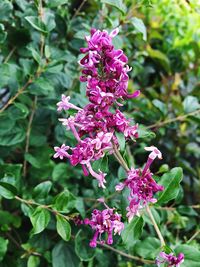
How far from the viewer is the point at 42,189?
1.21m

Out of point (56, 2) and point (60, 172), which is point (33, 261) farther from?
point (56, 2)

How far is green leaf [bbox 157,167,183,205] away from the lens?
1082mm

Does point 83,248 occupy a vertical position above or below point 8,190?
below

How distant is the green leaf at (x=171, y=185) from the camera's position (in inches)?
42.6

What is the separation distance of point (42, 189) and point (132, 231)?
288 mm

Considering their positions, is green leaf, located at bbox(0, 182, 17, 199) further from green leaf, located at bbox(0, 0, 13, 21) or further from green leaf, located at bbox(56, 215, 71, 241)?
green leaf, located at bbox(0, 0, 13, 21)

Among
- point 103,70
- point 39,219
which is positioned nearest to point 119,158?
point 103,70

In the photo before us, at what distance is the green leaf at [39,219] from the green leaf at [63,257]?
0.19m

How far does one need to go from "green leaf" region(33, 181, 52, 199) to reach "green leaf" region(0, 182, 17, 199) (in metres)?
0.08

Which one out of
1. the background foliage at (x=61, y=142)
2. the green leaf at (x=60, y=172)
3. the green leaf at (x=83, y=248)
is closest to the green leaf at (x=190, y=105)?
the background foliage at (x=61, y=142)

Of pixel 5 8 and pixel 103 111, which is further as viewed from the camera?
pixel 5 8

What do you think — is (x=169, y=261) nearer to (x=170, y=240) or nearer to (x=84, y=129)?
(x=84, y=129)

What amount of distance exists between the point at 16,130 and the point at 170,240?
62 centimetres

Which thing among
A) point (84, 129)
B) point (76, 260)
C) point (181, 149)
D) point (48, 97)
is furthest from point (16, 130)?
point (181, 149)
